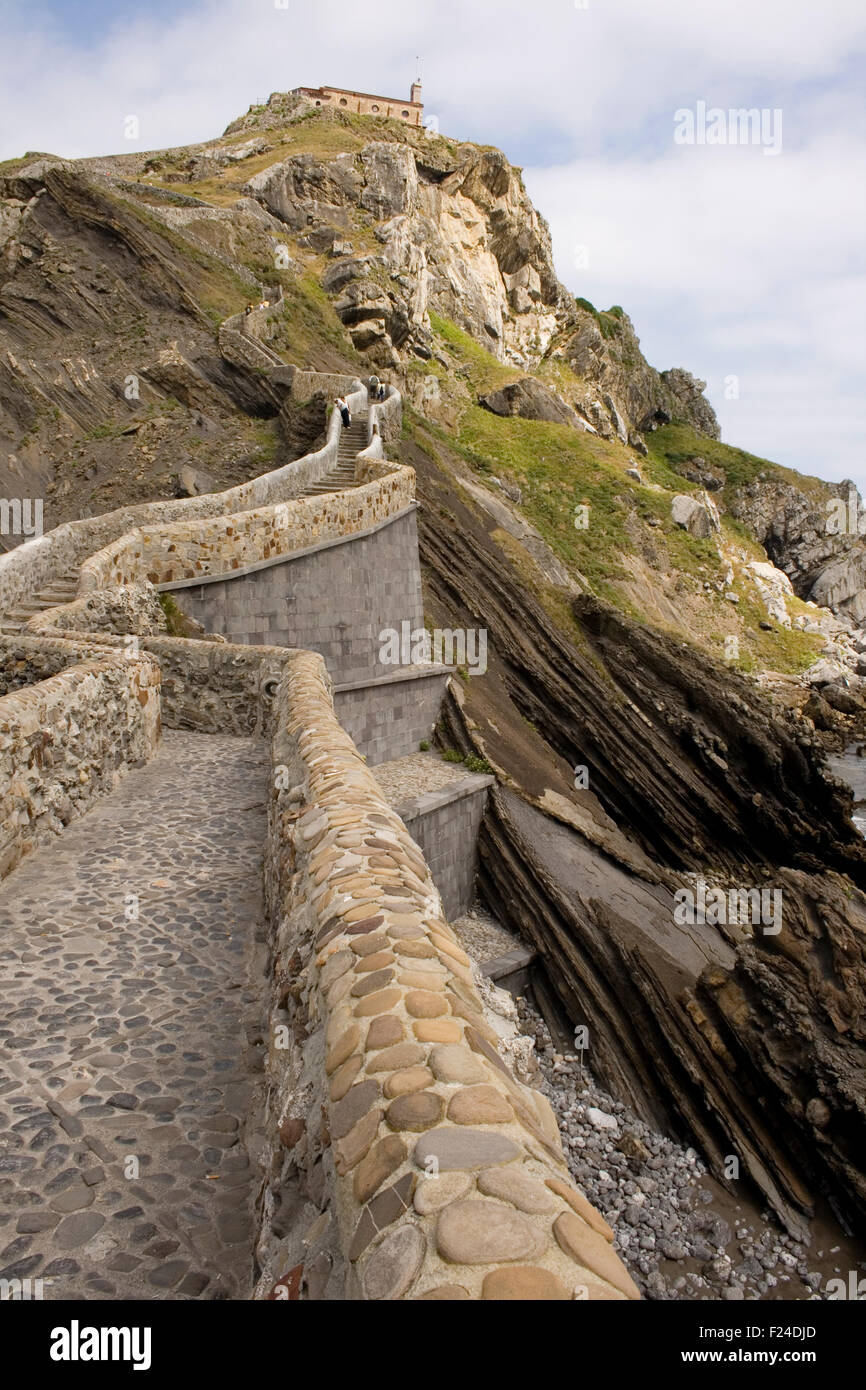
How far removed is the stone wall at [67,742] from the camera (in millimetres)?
5074

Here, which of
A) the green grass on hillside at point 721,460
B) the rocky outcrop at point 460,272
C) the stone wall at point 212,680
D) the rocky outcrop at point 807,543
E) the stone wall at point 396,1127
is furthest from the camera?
the green grass on hillside at point 721,460

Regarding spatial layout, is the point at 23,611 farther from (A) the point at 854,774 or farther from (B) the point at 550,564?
(A) the point at 854,774

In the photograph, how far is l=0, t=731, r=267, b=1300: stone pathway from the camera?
2344 millimetres

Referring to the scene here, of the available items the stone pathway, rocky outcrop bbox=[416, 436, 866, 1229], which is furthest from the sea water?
the stone pathway

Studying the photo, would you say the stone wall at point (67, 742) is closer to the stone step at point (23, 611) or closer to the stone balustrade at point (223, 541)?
the stone balustrade at point (223, 541)

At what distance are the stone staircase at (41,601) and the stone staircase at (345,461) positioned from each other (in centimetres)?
588

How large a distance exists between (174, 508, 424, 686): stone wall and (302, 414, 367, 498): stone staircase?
1909 mm

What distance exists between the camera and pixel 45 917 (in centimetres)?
439

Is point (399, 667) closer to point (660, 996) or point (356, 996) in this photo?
point (660, 996)

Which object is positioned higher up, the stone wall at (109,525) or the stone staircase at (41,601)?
the stone wall at (109,525)

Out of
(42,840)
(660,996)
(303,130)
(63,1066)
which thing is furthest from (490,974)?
(303,130)

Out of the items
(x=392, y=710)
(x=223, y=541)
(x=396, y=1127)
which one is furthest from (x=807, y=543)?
(x=396, y=1127)

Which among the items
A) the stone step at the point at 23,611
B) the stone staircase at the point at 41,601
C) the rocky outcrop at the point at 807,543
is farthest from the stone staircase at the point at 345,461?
the rocky outcrop at the point at 807,543

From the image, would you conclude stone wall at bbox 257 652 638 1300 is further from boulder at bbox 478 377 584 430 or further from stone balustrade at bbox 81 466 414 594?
boulder at bbox 478 377 584 430
